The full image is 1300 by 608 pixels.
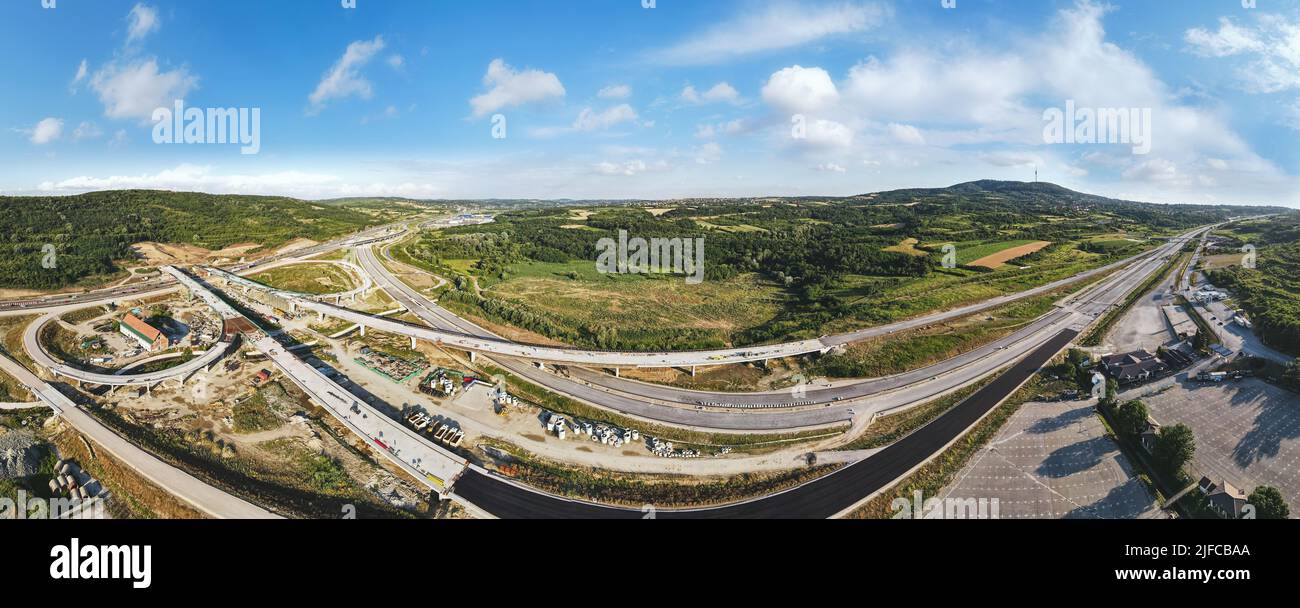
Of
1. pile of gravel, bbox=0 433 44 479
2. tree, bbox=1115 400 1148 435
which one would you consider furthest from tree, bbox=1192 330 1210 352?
pile of gravel, bbox=0 433 44 479

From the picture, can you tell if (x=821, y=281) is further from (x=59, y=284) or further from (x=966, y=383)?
(x=59, y=284)

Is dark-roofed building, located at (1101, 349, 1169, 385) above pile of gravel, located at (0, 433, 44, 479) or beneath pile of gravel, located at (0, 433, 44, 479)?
above

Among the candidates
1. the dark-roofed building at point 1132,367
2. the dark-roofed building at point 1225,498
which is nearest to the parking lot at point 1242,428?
the dark-roofed building at point 1132,367

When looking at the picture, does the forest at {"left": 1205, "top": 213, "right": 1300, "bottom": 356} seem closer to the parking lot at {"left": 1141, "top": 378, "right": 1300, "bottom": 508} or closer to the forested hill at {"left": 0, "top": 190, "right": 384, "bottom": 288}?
the parking lot at {"left": 1141, "top": 378, "right": 1300, "bottom": 508}

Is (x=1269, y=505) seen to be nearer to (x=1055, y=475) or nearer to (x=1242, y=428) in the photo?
(x=1055, y=475)

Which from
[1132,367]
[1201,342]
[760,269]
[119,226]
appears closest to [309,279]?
[119,226]

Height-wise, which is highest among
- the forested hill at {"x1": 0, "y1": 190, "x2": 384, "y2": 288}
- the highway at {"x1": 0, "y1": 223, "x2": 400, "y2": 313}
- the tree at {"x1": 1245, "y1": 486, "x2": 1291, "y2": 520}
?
the forested hill at {"x1": 0, "y1": 190, "x2": 384, "y2": 288}
